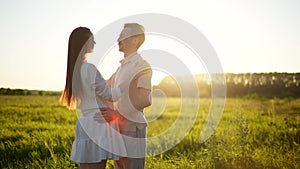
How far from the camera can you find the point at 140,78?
384 centimetres

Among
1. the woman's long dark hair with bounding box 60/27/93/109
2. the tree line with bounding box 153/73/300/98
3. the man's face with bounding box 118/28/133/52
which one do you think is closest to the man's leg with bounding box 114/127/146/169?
the woman's long dark hair with bounding box 60/27/93/109

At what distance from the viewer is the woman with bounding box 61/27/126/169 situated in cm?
366

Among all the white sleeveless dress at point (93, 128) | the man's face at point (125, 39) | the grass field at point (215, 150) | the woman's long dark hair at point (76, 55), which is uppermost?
the man's face at point (125, 39)

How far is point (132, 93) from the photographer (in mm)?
3922

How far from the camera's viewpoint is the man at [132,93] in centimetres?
388

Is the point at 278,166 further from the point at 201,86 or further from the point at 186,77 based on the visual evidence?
the point at 201,86

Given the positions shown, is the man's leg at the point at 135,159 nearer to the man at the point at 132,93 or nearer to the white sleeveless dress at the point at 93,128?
the man at the point at 132,93

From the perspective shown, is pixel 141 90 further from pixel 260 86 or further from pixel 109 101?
pixel 260 86

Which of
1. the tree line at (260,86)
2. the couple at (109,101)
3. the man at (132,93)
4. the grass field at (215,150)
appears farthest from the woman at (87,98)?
the tree line at (260,86)

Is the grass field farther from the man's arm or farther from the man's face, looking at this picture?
the man's face

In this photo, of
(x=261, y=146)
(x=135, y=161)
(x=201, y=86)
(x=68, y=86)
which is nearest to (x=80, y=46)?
(x=68, y=86)

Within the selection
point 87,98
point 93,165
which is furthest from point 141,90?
point 93,165

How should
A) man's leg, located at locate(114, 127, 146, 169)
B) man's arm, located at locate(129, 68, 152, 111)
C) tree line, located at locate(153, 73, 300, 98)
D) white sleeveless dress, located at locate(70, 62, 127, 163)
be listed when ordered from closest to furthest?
white sleeveless dress, located at locate(70, 62, 127, 163) < man's arm, located at locate(129, 68, 152, 111) < man's leg, located at locate(114, 127, 146, 169) < tree line, located at locate(153, 73, 300, 98)

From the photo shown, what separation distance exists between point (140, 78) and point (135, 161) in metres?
0.85
